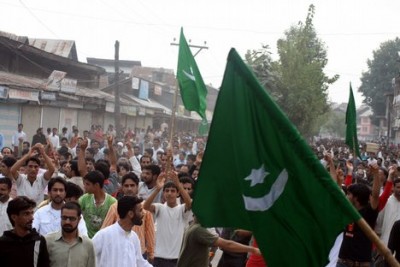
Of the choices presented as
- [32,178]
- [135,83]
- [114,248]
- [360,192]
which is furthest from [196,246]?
[135,83]

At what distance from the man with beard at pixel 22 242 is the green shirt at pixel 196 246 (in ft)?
4.85

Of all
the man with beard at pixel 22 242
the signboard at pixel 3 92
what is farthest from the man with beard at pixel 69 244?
the signboard at pixel 3 92

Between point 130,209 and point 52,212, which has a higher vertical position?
point 130,209

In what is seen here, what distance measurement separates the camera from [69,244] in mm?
5016

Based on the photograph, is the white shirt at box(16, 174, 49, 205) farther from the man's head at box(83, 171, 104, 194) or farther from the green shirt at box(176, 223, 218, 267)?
the green shirt at box(176, 223, 218, 267)

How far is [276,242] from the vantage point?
337 cm

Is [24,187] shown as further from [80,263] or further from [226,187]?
[226,187]

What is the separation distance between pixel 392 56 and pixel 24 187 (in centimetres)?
7210

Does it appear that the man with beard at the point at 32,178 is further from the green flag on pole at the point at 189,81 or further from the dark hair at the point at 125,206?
the green flag on pole at the point at 189,81

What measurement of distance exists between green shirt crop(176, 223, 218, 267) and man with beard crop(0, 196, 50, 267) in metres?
1.48

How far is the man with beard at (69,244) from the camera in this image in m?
4.95

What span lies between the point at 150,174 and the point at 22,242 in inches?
137

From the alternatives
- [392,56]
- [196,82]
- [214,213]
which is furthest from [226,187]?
[392,56]

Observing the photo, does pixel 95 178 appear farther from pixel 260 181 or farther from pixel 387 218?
pixel 260 181
